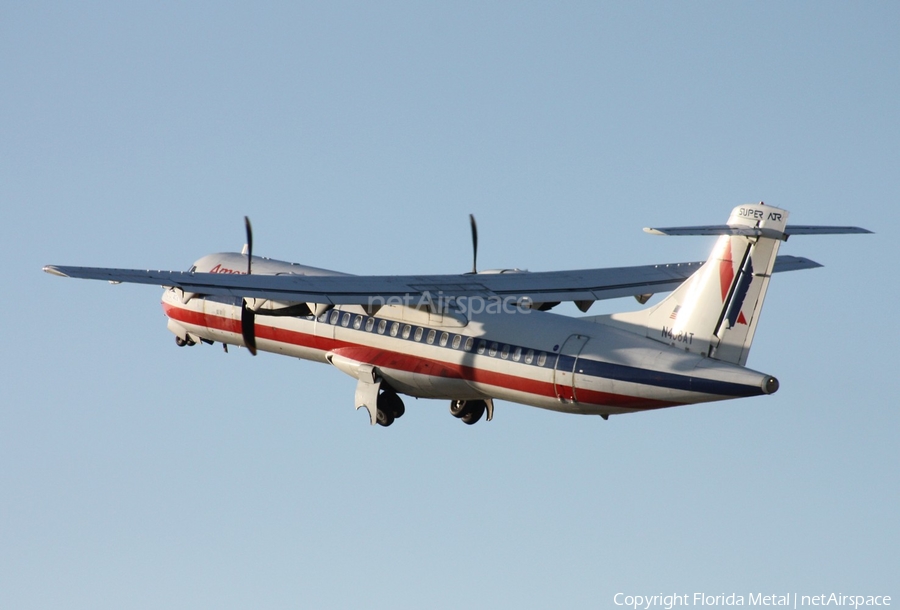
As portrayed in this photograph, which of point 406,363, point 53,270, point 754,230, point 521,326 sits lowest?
point 53,270

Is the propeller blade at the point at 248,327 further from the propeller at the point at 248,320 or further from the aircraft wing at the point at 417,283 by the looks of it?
the aircraft wing at the point at 417,283

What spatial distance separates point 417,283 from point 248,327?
4.93 meters

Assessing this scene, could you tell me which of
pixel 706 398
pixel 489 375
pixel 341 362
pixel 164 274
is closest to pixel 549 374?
pixel 489 375

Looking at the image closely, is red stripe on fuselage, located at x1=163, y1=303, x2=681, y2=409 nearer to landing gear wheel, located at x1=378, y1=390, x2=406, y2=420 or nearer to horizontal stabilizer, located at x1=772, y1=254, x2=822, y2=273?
landing gear wheel, located at x1=378, y1=390, x2=406, y2=420

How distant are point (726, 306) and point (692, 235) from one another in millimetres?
2524

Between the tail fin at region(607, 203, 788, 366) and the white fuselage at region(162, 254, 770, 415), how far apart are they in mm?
601

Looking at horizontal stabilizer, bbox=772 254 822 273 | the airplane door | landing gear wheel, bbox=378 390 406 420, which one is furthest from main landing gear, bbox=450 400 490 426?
horizontal stabilizer, bbox=772 254 822 273

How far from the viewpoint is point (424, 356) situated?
41.2 m

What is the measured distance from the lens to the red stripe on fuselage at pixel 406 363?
3825 cm

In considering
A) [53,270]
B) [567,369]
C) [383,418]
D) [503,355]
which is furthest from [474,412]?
[53,270]

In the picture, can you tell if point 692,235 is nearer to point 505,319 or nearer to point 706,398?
point 706,398

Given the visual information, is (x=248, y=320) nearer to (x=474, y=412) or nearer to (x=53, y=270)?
(x=53, y=270)

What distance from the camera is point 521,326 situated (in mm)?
39938

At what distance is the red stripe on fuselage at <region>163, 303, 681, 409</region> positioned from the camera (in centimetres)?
3825
